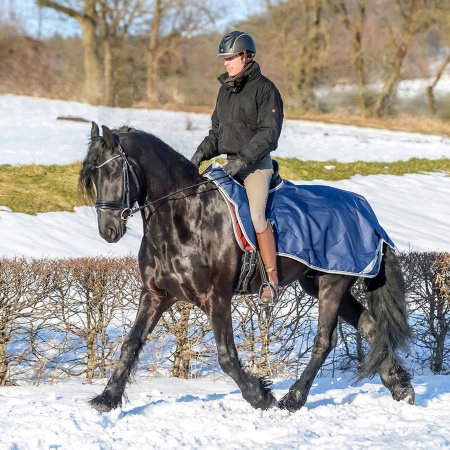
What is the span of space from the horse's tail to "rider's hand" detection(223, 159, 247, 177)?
1686 mm

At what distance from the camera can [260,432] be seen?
5125 mm

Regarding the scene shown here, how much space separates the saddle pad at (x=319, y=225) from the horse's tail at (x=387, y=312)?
0.81 feet

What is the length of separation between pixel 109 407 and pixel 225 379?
269 centimetres

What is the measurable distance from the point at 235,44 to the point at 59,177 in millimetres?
10012

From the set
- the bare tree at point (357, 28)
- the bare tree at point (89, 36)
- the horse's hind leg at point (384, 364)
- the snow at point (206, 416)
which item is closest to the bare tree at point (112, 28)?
the bare tree at point (89, 36)

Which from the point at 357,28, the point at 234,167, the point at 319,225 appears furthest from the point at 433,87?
the point at 234,167

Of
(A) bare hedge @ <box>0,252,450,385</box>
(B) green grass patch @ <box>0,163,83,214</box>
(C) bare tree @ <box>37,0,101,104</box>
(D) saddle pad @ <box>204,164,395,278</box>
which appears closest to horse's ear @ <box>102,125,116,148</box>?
(D) saddle pad @ <box>204,164,395,278</box>

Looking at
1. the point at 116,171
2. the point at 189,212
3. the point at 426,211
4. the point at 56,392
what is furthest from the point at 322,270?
the point at 426,211

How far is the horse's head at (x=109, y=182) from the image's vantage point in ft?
16.9

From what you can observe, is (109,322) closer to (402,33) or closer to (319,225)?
(319,225)

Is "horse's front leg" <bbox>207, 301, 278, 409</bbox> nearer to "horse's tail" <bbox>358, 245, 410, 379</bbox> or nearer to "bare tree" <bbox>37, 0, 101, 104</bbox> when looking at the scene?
"horse's tail" <bbox>358, 245, 410, 379</bbox>

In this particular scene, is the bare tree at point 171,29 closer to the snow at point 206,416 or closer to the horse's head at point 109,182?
the snow at point 206,416

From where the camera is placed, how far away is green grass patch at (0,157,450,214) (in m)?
13.6

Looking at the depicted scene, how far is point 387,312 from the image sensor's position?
6477 millimetres
